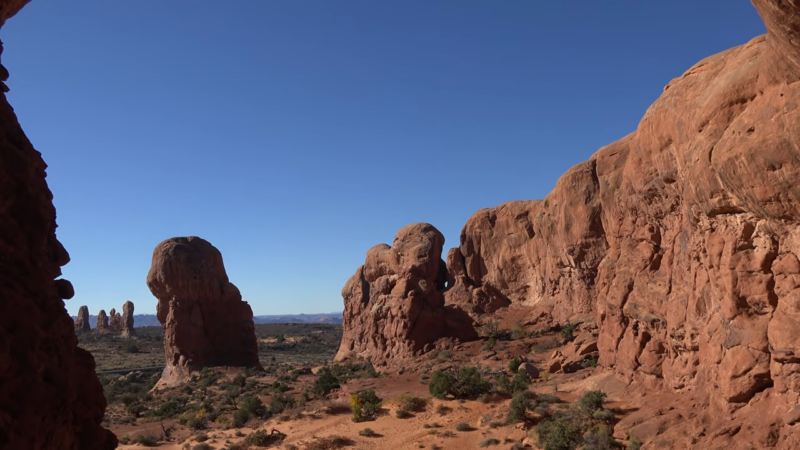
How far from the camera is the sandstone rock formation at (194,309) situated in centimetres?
3584

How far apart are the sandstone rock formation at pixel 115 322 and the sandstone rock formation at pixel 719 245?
8749 centimetres

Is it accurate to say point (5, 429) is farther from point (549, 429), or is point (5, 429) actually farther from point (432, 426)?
point (432, 426)

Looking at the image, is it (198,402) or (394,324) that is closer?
(198,402)

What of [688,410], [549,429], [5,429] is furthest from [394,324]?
[5,429]

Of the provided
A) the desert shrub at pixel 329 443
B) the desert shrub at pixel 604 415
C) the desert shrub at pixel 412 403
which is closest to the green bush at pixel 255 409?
the desert shrub at pixel 329 443

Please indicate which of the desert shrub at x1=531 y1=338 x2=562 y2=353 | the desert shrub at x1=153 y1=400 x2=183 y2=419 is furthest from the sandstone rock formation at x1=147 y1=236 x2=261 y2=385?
the desert shrub at x1=531 y1=338 x2=562 y2=353

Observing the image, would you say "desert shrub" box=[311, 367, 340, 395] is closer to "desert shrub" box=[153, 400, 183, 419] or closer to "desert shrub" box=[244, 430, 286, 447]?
"desert shrub" box=[244, 430, 286, 447]

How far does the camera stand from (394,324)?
112 ft

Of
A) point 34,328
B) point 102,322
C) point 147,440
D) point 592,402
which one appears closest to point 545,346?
point 592,402

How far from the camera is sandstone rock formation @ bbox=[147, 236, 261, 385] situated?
118 ft

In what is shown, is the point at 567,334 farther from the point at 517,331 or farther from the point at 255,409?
the point at 255,409

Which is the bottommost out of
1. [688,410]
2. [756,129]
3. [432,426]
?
[432,426]

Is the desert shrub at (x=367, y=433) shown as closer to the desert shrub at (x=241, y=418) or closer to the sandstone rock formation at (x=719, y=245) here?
the desert shrub at (x=241, y=418)

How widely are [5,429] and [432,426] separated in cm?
1607
